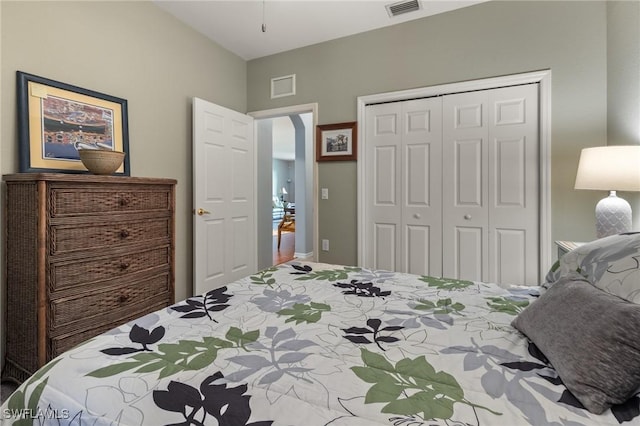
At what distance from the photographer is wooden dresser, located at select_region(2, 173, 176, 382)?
1671 millimetres

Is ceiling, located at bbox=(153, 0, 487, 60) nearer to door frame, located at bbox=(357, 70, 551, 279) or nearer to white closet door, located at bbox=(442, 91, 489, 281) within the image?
door frame, located at bbox=(357, 70, 551, 279)

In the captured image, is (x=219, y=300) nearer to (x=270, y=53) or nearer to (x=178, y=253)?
(x=178, y=253)

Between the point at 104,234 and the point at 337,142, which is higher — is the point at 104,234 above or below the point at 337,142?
below

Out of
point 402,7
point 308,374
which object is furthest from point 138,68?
point 308,374

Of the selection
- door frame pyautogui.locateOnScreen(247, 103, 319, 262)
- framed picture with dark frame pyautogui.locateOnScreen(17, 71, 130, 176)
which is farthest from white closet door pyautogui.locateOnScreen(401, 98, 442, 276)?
framed picture with dark frame pyautogui.locateOnScreen(17, 71, 130, 176)

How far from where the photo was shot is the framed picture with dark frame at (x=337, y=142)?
3289mm

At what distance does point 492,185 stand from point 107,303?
9.99 ft

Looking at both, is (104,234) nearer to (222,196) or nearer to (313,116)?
(222,196)

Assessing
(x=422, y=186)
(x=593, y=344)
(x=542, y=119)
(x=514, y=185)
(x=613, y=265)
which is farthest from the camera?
(x=422, y=186)

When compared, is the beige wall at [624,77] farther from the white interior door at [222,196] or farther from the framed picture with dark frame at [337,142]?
the white interior door at [222,196]

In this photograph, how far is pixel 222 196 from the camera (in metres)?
3.33

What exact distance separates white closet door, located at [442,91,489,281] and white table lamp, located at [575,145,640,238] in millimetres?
817

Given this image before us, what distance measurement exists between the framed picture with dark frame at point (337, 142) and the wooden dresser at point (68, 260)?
6.04 ft

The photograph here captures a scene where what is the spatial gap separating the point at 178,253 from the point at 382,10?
2951 mm
